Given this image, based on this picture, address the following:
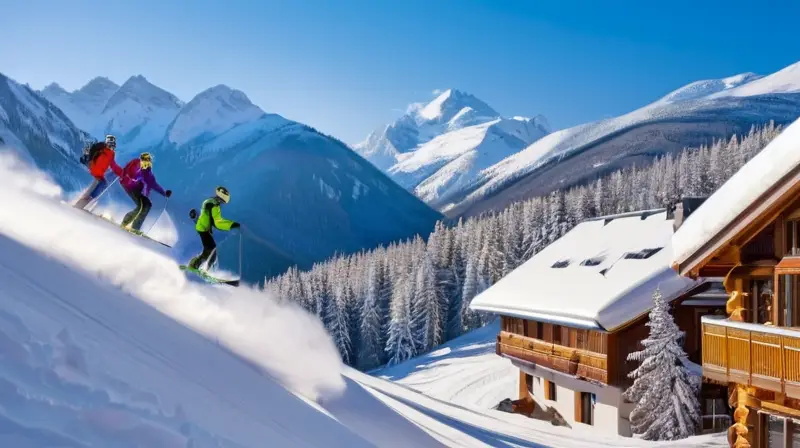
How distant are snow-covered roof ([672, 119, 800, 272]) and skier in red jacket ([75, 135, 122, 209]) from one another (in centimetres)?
1432

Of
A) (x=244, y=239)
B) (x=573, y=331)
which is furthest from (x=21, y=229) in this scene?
(x=573, y=331)

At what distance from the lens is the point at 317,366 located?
49.3 ft

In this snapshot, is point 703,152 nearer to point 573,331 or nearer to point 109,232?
point 573,331

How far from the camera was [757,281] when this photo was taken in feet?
55.9

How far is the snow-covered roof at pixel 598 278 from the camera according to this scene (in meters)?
27.4

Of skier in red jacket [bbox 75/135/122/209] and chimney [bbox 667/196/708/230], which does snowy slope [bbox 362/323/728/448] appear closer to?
chimney [bbox 667/196/708/230]

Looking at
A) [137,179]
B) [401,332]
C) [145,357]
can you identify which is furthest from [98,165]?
[401,332]

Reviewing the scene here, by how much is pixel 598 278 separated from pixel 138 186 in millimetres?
21473

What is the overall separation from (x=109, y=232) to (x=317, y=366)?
5.51 meters

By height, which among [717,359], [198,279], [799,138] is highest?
[799,138]

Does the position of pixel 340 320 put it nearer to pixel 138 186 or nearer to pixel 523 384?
pixel 523 384

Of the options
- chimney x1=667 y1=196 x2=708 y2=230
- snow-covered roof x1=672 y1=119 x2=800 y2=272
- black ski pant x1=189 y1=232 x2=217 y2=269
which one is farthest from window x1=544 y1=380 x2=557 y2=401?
black ski pant x1=189 y1=232 x2=217 y2=269

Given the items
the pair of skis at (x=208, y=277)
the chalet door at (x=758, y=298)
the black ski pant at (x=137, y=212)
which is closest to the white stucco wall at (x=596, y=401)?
the chalet door at (x=758, y=298)

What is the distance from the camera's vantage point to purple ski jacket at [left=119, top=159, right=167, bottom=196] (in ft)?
56.5
